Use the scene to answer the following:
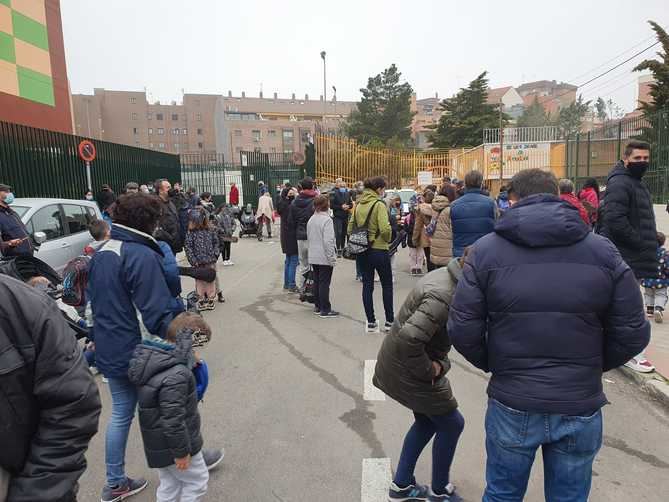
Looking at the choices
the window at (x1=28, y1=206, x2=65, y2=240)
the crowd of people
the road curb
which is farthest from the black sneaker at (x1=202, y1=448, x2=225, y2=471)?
the window at (x1=28, y1=206, x2=65, y2=240)

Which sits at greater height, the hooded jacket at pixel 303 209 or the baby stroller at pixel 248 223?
the hooded jacket at pixel 303 209

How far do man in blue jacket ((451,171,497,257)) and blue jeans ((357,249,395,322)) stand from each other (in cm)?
97

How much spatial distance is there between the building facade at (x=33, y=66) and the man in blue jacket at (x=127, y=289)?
1610 centimetres

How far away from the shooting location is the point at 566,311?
1938mm

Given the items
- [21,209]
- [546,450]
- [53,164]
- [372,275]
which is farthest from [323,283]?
[53,164]

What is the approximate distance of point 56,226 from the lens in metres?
7.94

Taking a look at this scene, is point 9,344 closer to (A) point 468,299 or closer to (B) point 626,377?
(A) point 468,299

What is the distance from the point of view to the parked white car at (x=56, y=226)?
7.36m

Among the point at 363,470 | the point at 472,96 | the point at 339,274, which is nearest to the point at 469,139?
the point at 472,96

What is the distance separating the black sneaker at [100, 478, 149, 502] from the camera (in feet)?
9.85

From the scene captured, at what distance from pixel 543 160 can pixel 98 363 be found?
25.1 m

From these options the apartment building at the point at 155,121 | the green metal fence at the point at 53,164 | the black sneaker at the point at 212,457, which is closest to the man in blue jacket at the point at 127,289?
the black sneaker at the point at 212,457

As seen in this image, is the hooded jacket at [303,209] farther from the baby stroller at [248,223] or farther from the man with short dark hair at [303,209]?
the baby stroller at [248,223]

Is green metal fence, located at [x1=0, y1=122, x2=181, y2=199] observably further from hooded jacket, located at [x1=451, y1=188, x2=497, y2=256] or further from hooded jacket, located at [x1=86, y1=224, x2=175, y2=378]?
hooded jacket, located at [x1=451, y1=188, x2=497, y2=256]
